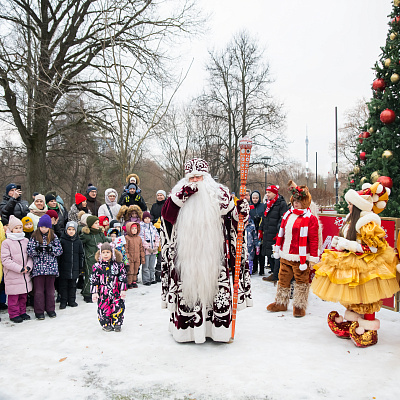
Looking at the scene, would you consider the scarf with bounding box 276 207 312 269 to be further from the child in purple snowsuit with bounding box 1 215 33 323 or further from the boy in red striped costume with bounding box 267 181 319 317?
the child in purple snowsuit with bounding box 1 215 33 323

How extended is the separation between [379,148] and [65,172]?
17.2 metres

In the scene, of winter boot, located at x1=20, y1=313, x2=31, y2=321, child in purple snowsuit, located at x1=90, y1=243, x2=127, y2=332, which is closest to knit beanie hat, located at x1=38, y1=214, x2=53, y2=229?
child in purple snowsuit, located at x1=90, y1=243, x2=127, y2=332

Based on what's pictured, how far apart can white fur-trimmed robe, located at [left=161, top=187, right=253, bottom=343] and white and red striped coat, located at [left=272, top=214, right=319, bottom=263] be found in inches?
57.9

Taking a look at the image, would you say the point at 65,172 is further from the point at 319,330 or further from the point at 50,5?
the point at 319,330

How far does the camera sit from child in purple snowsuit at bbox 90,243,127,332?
16.9ft

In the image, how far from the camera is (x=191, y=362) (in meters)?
4.04

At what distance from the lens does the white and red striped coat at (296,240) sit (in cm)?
577

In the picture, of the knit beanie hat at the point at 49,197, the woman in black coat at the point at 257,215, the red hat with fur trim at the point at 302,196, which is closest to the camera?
the red hat with fur trim at the point at 302,196

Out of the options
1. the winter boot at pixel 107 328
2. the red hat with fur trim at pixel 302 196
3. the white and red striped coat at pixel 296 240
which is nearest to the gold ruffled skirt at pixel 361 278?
the white and red striped coat at pixel 296 240

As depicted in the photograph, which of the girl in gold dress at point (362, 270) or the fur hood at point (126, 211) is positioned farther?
the fur hood at point (126, 211)

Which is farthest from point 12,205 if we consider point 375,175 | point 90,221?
point 375,175

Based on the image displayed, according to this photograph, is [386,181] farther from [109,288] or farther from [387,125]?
[109,288]

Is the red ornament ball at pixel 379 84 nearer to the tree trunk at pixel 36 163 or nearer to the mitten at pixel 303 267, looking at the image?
the mitten at pixel 303 267

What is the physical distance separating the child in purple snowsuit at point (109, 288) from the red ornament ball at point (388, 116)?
6001 millimetres
